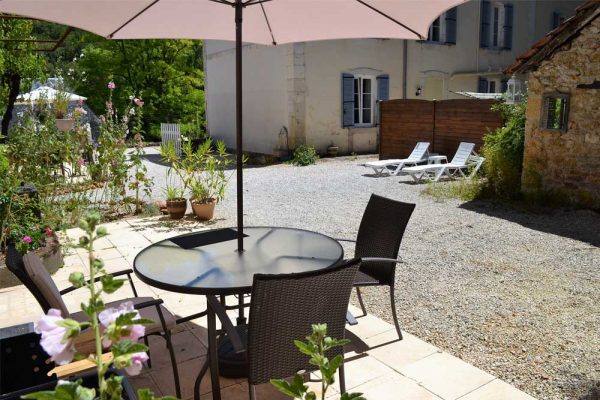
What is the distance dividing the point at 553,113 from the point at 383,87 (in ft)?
26.2

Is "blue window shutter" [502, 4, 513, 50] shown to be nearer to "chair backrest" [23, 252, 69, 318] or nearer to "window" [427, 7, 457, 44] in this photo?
"window" [427, 7, 457, 44]

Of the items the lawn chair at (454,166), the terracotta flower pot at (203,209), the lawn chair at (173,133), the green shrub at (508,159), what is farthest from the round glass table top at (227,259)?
the lawn chair at (173,133)

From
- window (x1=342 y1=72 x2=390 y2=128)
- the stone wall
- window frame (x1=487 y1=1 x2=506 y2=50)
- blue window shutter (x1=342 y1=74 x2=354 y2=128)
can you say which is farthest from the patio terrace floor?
window frame (x1=487 y1=1 x2=506 y2=50)

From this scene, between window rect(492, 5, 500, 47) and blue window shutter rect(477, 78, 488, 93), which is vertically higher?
window rect(492, 5, 500, 47)

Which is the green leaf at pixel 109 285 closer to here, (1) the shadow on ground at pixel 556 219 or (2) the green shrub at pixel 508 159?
(1) the shadow on ground at pixel 556 219

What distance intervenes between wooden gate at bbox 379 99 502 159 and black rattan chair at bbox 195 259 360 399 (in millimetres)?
9287

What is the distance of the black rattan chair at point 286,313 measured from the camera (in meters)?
1.96

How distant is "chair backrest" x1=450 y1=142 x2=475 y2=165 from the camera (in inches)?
416

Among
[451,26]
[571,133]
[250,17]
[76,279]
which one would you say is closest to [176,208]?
[250,17]

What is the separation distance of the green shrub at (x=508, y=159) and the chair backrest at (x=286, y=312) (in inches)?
269

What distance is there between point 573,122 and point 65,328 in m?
7.74

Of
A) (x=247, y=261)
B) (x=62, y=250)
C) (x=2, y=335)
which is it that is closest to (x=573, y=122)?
(x=247, y=261)

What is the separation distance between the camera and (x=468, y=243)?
19.0 feet

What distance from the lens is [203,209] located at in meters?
6.67
